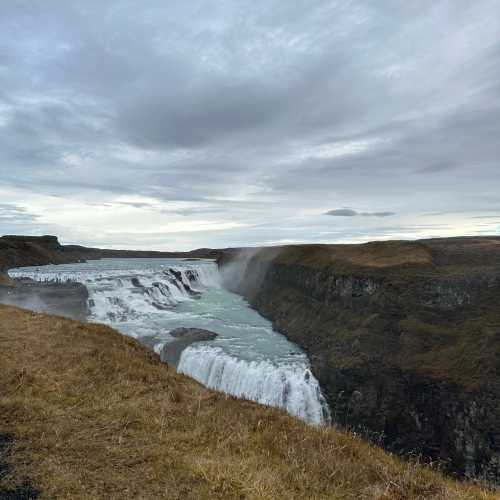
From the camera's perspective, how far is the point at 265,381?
26.1 metres

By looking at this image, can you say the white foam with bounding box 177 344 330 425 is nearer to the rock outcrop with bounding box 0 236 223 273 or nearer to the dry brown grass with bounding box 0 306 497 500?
the dry brown grass with bounding box 0 306 497 500

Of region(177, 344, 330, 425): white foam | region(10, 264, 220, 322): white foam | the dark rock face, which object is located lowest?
region(177, 344, 330, 425): white foam

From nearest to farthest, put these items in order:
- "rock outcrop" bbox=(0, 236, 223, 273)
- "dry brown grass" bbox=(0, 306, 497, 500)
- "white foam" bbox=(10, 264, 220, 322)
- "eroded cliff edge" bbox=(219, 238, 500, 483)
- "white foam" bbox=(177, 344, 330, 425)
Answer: "dry brown grass" bbox=(0, 306, 497, 500)
"eroded cliff edge" bbox=(219, 238, 500, 483)
"white foam" bbox=(177, 344, 330, 425)
"white foam" bbox=(10, 264, 220, 322)
"rock outcrop" bbox=(0, 236, 223, 273)

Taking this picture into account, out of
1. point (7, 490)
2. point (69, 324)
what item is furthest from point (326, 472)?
point (69, 324)

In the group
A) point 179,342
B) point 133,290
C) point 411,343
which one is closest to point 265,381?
point 179,342

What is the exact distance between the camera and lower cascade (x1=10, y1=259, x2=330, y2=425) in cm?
2580

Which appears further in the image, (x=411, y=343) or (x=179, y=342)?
(x=179, y=342)

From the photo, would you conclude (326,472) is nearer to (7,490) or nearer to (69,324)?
(7,490)

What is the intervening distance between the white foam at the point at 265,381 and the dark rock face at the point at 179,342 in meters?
1.32

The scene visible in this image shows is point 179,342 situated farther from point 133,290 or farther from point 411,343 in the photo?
point 133,290

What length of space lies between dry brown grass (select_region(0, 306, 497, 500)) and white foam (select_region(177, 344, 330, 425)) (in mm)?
15212

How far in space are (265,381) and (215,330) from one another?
46.5 ft

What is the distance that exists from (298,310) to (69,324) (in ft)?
99.3

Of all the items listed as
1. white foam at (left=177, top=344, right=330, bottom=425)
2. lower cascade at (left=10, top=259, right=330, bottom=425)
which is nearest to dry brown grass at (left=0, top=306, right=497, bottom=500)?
lower cascade at (left=10, top=259, right=330, bottom=425)
